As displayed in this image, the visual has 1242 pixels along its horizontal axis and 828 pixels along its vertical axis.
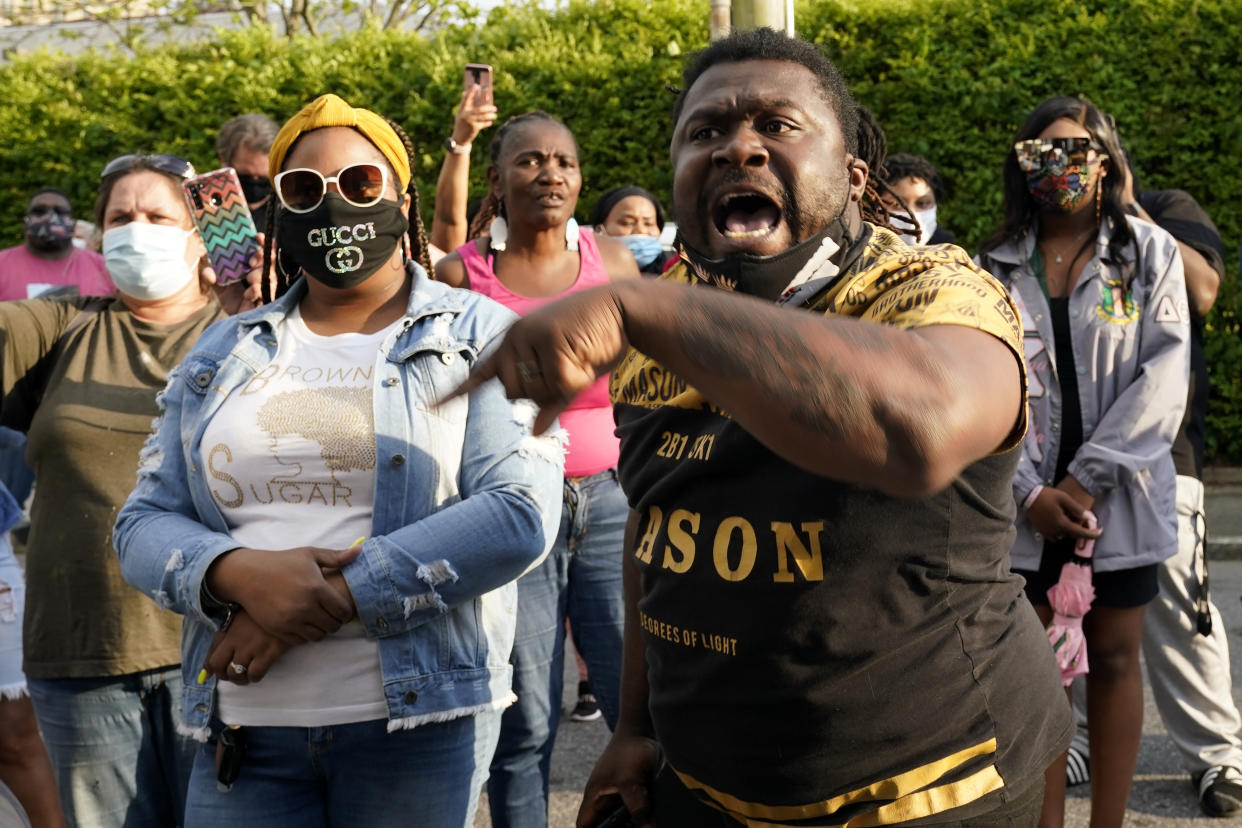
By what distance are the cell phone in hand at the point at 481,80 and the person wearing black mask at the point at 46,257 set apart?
3.80m

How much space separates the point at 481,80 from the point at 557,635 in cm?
247

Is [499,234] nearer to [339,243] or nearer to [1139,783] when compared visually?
[339,243]

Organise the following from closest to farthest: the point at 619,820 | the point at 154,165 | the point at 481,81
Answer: the point at 619,820 → the point at 154,165 → the point at 481,81

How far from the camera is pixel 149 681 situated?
3578 millimetres

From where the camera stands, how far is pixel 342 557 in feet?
8.64

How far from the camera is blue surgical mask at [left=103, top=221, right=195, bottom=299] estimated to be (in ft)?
12.6

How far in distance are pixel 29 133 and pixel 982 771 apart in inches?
462

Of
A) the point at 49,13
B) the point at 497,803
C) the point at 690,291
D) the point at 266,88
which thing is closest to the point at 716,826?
the point at 690,291

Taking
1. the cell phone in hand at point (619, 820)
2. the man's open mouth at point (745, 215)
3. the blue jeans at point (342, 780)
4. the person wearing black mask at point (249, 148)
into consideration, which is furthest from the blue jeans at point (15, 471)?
the man's open mouth at point (745, 215)

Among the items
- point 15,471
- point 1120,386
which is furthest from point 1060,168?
point 15,471

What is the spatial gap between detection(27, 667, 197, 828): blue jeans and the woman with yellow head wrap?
793 millimetres

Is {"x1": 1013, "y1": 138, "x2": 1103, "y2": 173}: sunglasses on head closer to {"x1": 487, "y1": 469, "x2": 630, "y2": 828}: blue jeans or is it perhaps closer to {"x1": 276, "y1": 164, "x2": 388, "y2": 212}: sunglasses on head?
{"x1": 487, "y1": 469, "x2": 630, "y2": 828}: blue jeans

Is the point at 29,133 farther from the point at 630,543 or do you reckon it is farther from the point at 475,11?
the point at 630,543

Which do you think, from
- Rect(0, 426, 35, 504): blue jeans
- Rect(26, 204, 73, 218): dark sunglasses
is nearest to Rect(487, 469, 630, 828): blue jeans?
Rect(0, 426, 35, 504): blue jeans
